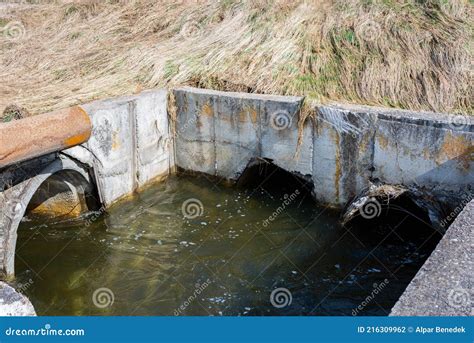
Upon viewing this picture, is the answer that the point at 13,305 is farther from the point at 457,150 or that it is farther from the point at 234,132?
the point at 457,150

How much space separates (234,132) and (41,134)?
3.29 m

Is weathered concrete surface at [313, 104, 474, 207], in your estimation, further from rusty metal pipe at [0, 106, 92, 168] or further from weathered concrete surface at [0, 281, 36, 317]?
weathered concrete surface at [0, 281, 36, 317]

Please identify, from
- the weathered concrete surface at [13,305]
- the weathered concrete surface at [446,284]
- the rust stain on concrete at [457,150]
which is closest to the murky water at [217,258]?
the rust stain on concrete at [457,150]

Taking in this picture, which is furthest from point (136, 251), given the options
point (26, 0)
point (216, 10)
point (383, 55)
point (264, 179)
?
point (26, 0)

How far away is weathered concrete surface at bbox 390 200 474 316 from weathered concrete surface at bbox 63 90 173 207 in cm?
464

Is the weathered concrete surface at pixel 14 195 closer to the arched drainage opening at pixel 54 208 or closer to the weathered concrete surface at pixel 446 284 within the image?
Answer: the arched drainage opening at pixel 54 208

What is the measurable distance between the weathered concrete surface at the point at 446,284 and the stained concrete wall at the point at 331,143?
256cm

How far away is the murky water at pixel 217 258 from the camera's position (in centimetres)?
602

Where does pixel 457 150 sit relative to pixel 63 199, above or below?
above

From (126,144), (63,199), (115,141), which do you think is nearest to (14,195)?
(63,199)

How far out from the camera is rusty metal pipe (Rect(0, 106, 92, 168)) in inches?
220

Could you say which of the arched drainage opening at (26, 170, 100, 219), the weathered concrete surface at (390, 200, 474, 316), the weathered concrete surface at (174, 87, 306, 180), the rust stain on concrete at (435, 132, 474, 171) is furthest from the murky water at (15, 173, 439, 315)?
the weathered concrete surface at (390, 200, 474, 316)

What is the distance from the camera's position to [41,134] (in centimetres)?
592

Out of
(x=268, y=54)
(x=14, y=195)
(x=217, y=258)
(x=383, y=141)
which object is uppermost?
(x=268, y=54)
